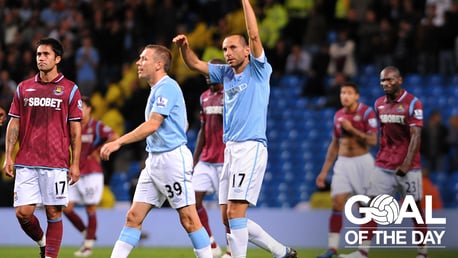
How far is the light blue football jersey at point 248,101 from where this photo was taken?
9648mm

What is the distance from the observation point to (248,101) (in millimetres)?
9648

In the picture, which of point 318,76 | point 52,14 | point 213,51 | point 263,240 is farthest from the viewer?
point 52,14

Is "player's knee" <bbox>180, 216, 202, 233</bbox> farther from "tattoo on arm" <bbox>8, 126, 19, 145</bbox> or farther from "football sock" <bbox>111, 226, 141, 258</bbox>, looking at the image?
"tattoo on arm" <bbox>8, 126, 19, 145</bbox>

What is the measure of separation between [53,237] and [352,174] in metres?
4.63

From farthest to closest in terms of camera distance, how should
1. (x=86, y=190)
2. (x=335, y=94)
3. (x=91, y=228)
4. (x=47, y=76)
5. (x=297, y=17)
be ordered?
(x=297, y=17) → (x=335, y=94) → (x=86, y=190) → (x=91, y=228) → (x=47, y=76)

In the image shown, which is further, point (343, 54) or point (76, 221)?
point (343, 54)

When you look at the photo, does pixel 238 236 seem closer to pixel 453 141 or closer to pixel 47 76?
pixel 47 76

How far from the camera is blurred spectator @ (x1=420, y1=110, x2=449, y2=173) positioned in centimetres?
1742

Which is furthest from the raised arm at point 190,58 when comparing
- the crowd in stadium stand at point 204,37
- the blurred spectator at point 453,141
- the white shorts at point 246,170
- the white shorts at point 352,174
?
the crowd in stadium stand at point 204,37

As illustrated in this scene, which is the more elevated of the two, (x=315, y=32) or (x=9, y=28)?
(x=9, y=28)

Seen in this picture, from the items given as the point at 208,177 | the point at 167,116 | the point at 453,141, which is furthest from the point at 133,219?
the point at 453,141

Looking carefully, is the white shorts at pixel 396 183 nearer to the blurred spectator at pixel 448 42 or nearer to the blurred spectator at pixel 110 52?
the blurred spectator at pixel 448 42

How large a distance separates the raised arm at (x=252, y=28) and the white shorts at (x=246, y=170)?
931 mm

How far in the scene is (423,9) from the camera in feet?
66.6
